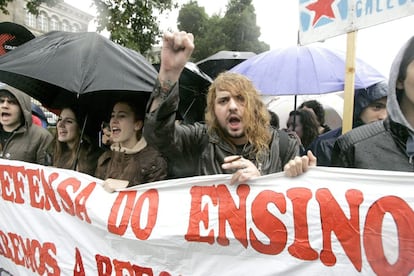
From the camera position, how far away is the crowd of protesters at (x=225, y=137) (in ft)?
5.38

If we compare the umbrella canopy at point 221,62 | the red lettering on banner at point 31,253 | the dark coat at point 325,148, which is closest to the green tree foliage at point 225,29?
the umbrella canopy at point 221,62

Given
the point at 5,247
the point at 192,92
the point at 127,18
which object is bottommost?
the point at 5,247

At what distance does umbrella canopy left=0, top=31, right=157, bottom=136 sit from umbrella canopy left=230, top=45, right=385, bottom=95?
4.40 ft

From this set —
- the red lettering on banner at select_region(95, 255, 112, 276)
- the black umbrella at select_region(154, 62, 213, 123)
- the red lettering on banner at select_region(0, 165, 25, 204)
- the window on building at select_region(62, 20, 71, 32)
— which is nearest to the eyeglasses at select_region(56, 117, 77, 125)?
the red lettering on banner at select_region(0, 165, 25, 204)

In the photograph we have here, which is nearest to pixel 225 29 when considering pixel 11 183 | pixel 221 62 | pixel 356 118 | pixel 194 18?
pixel 194 18

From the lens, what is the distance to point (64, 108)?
3.18 metres

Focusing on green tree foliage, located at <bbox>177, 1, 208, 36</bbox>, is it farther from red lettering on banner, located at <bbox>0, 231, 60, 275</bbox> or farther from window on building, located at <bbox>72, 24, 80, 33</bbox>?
red lettering on banner, located at <bbox>0, 231, 60, 275</bbox>

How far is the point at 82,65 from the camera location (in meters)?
2.56

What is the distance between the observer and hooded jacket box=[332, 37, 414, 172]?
5.22 ft

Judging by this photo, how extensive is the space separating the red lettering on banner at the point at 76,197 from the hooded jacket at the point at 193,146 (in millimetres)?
477

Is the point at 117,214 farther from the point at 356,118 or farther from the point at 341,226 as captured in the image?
the point at 356,118

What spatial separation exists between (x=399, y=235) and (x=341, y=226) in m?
0.20

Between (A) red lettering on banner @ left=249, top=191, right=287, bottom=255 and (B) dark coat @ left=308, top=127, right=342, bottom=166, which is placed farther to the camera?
(B) dark coat @ left=308, top=127, right=342, bottom=166

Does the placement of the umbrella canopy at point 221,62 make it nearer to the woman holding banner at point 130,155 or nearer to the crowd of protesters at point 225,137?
the crowd of protesters at point 225,137
